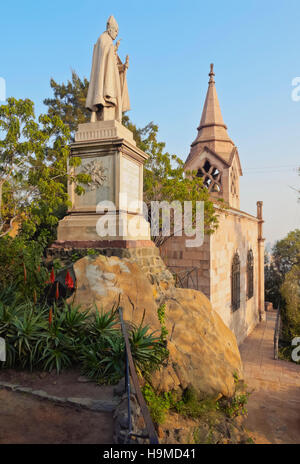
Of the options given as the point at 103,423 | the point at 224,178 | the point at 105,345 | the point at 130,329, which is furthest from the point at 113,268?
the point at 224,178

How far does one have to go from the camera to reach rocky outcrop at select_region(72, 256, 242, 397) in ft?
17.1

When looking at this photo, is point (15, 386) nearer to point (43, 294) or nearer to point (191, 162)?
point (43, 294)

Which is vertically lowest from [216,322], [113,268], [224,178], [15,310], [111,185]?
[216,322]

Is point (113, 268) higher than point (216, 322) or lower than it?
higher

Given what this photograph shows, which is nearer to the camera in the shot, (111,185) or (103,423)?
(103,423)

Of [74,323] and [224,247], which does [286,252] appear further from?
[74,323]

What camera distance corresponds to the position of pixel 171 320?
6.35 meters

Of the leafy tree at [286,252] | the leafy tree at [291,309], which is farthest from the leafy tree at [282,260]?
the leafy tree at [291,309]

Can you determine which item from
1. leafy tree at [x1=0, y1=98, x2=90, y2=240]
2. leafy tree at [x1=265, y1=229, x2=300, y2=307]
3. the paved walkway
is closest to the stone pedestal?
leafy tree at [x1=0, y1=98, x2=90, y2=240]

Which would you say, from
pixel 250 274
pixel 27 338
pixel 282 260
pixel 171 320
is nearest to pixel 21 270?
A: pixel 27 338

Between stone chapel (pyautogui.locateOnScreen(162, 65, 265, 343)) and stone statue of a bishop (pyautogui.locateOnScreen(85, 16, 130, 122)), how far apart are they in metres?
5.89

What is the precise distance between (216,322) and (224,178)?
11.9 metres

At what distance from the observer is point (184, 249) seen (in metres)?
11.8

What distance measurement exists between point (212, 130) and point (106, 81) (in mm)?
12845
